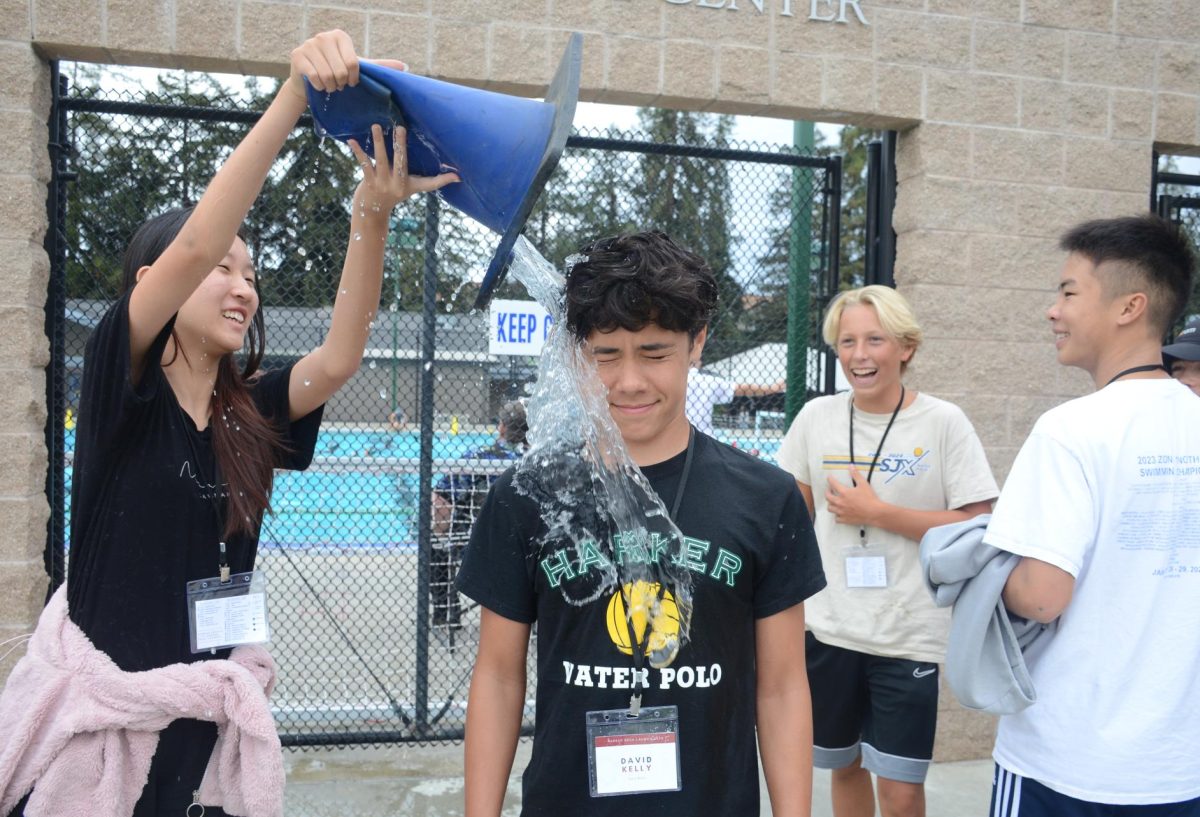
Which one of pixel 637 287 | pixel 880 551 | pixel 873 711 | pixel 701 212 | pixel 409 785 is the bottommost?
pixel 409 785

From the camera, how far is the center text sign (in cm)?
433

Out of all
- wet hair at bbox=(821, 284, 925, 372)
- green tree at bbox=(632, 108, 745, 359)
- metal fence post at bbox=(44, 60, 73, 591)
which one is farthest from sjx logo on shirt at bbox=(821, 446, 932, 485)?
metal fence post at bbox=(44, 60, 73, 591)

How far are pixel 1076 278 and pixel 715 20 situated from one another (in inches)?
94.0

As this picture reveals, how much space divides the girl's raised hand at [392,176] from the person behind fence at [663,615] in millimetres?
339

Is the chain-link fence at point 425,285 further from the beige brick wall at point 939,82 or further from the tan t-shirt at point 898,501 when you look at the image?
the tan t-shirt at point 898,501

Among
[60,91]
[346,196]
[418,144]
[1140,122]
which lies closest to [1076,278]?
[418,144]

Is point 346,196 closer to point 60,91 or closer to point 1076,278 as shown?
point 60,91

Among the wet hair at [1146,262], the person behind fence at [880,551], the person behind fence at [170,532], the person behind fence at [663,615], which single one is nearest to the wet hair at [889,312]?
the person behind fence at [880,551]

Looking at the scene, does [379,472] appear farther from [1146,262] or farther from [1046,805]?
[1146,262]

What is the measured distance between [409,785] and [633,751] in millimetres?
2905

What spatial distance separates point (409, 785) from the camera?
431 centimetres

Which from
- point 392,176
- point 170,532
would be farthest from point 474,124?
point 170,532

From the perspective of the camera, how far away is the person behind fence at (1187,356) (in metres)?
A: 3.05

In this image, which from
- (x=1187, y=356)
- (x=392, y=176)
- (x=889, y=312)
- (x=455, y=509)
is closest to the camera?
(x=392, y=176)
